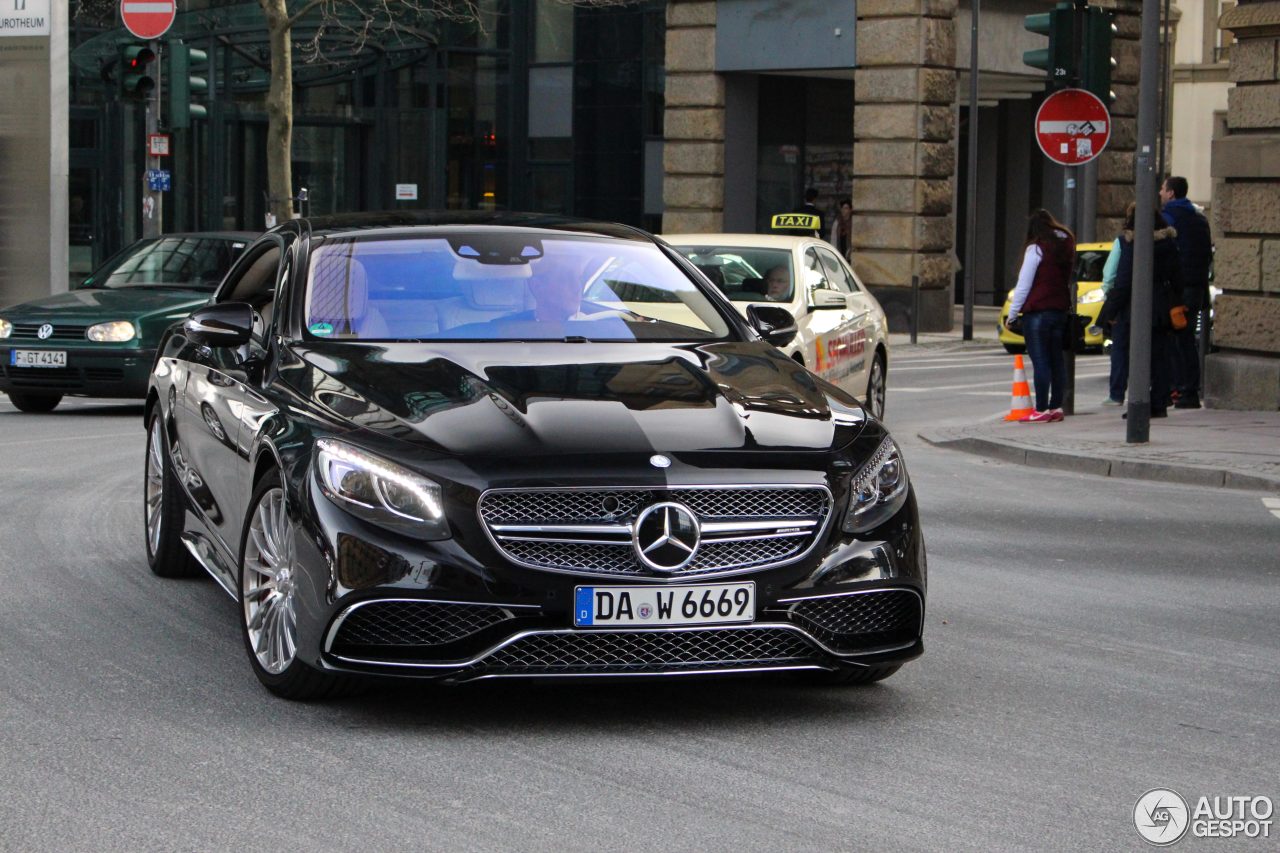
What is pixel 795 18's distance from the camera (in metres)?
32.4

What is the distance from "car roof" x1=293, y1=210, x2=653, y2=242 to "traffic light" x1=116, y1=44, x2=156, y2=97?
48.0 ft

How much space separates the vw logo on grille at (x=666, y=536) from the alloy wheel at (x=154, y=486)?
11.3ft

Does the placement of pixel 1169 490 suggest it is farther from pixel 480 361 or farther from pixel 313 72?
pixel 313 72

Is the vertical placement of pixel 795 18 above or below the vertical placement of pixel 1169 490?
above

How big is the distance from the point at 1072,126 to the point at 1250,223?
1836 millimetres

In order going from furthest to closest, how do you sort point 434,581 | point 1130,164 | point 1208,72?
point 1208,72
point 1130,164
point 434,581

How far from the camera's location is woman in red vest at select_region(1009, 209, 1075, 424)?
16.9 m

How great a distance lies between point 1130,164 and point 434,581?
31.7 metres

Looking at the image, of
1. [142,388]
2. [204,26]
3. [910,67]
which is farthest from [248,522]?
[204,26]

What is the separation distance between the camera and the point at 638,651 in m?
5.85

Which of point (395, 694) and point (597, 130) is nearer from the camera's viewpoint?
point (395, 694)

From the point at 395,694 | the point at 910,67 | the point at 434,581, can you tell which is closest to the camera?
the point at 434,581

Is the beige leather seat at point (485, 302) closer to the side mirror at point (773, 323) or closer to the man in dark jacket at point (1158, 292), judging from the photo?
the side mirror at point (773, 323)

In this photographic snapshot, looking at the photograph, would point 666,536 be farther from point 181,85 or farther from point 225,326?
point 181,85
